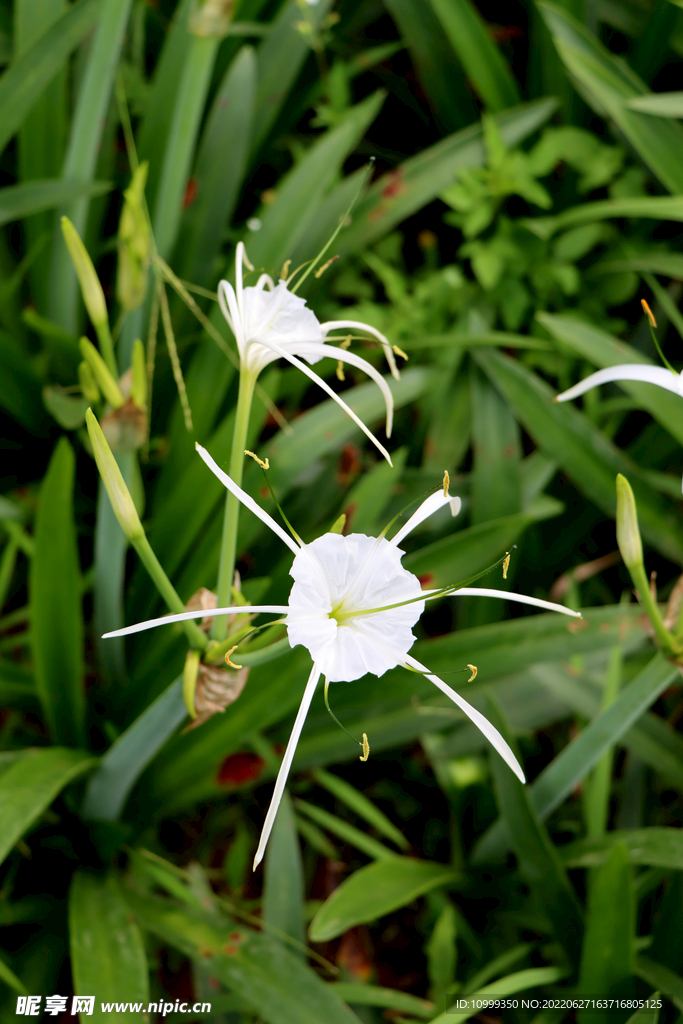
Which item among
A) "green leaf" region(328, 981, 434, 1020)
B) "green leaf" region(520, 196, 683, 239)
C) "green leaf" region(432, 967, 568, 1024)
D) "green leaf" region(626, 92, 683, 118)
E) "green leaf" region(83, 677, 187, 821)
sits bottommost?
"green leaf" region(328, 981, 434, 1020)

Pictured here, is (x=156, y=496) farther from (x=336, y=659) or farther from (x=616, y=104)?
(x=616, y=104)

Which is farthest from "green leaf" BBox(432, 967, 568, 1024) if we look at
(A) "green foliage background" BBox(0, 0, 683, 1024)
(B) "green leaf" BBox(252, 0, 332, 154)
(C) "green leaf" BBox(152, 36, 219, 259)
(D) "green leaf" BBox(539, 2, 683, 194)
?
(B) "green leaf" BBox(252, 0, 332, 154)

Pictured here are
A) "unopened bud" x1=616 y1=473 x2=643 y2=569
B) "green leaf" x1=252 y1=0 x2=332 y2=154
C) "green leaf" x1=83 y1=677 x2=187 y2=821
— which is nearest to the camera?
"unopened bud" x1=616 y1=473 x2=643 y2=569

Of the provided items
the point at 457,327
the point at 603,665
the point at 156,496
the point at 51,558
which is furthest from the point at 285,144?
the point at 603,665

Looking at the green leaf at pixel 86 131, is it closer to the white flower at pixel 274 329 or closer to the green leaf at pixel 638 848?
the white flower at pixel 274 329

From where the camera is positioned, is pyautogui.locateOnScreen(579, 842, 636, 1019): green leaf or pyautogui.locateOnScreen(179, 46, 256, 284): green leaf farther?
pyautogui.locateOnScreen(179, 46, 256, 284): green leaf

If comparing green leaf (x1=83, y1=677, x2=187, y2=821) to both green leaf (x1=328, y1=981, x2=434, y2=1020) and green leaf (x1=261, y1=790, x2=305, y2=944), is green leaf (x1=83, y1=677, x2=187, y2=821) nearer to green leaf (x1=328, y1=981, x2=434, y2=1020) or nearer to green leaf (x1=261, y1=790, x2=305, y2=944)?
green leaf (x1=261, y1=790, x2=305, y2=944)
